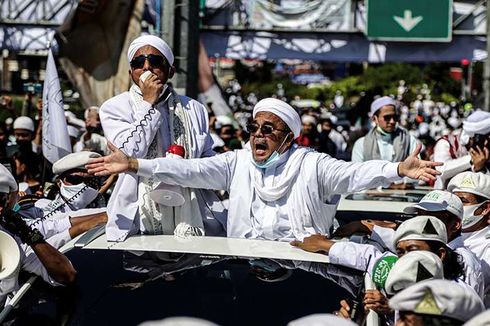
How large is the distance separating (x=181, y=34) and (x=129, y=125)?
6715mm

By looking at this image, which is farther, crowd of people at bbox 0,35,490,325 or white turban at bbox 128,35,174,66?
white turban at bbox 128,35,174,66

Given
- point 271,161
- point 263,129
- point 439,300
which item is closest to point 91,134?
point 263,129

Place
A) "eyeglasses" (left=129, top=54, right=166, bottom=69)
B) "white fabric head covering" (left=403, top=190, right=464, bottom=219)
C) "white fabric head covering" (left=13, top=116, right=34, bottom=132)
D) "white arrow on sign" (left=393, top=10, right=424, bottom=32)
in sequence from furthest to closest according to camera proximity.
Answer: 1. "white arrow on sign" (left=393, top=10, right=424, bottom=32)
2. "white fabric head covering" (left=13, top=116, right=34, bottom=132)
3. "eyeglasses" (left=129, top=54, right=166, bottom=69)
4. "white fabric head covering" (left=403, top=190, right=464, bottom=219)

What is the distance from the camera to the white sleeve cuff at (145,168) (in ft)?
14.6

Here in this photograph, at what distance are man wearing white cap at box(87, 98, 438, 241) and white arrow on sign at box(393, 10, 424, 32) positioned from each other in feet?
39.2

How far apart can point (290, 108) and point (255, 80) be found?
4453 cm

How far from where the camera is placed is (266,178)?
4.62 meters

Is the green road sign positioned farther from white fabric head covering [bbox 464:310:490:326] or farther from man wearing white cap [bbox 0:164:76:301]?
white fabric head covering [bbox 464:310:490:326]

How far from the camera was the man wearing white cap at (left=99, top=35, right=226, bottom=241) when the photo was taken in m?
4.68

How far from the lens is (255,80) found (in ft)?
161

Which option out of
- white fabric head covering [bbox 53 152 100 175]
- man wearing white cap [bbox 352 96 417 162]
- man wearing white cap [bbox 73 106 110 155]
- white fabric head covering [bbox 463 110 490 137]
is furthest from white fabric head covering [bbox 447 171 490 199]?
man wearing white cap [bbox 73 106 110 155]

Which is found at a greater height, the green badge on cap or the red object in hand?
the red object in hand

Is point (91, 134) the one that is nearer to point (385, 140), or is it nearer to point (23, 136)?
point (23, 136)

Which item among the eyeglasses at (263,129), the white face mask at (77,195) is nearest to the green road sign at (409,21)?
the white face mask at (77,195)
